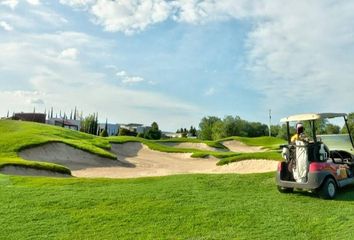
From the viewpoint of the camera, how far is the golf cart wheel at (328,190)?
35.8 feet

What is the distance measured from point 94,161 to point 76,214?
838 inches

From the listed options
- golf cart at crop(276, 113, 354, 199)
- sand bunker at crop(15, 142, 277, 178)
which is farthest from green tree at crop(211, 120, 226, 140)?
golf cart at crop(276, 113, 354, 199)

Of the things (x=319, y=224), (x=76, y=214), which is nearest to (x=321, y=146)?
(x=319, y=224)

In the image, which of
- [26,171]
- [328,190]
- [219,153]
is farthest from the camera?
[219,153]

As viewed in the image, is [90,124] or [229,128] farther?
[229,128]

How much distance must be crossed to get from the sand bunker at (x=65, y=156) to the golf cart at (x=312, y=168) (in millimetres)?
19192

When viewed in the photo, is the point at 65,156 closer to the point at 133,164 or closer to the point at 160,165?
the point at 133,164

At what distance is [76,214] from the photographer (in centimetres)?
964

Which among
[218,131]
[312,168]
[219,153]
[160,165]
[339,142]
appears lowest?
[160,165]

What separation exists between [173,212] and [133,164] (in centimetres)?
2347

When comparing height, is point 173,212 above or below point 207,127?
below

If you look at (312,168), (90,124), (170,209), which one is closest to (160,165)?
(312,168)

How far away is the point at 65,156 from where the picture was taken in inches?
1204

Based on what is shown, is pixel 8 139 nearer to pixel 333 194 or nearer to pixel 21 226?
pixel 21 226
